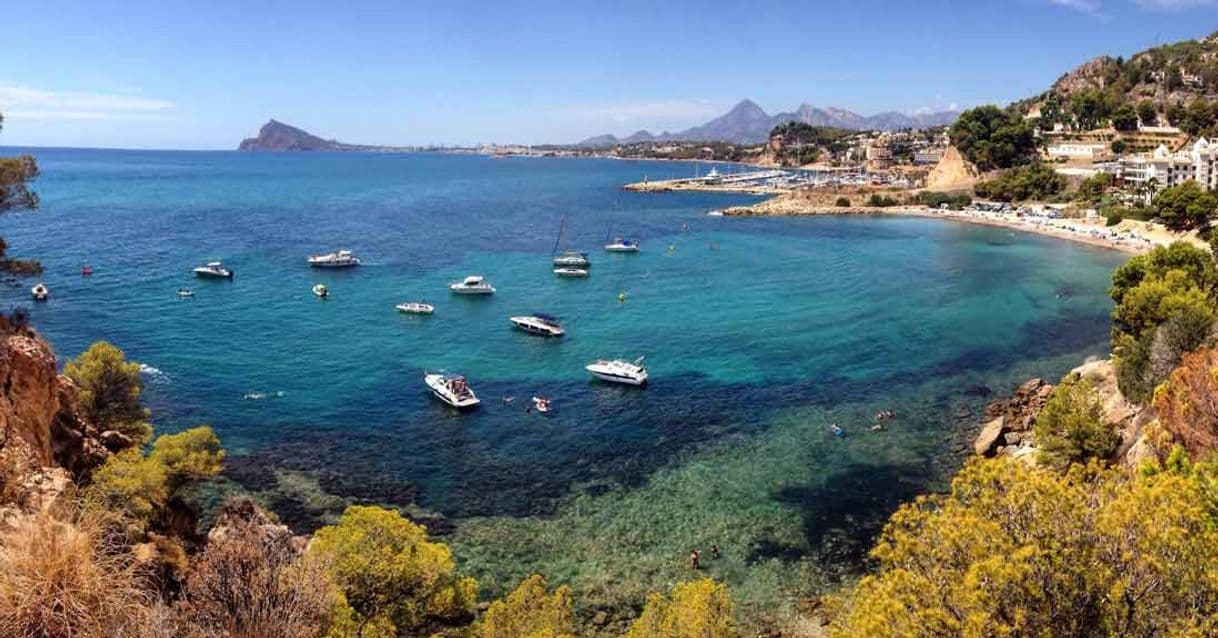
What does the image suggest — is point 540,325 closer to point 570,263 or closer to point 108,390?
point 570,263

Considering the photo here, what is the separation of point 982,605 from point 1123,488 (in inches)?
178

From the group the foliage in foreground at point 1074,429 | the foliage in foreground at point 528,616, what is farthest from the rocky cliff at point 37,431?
the foliage in foreground at point 1074,429

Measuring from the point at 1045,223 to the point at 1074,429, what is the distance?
94.3 m

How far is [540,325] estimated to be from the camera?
58.3m

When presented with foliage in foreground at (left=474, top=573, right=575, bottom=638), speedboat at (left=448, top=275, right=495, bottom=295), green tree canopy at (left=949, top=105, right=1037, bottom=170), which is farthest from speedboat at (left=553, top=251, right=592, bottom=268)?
green tree canopy at (left=949, top=105, right=1037, bottom=170)

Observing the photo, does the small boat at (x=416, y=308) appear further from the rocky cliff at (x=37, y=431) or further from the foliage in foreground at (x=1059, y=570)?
the foliage in foreground at (x=1059, y=570)

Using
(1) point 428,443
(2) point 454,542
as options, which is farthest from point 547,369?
(2) point 454,542

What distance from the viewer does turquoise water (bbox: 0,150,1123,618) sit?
105ft

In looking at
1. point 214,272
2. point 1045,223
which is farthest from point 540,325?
point 1045,223

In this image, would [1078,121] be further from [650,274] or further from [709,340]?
[709,340]

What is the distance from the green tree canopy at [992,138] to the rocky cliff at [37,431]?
15944 centimetres

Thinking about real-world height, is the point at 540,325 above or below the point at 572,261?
below

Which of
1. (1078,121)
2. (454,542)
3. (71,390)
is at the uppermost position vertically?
(1078,121)

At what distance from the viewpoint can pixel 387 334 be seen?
5862 centimetres
